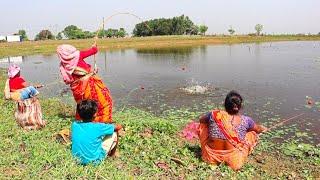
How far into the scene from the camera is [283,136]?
8.84 m

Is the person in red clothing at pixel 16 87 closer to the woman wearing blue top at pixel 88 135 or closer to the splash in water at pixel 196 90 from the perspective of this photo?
the woman wearing blue top at pixel 88 135

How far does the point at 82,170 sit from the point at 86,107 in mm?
920

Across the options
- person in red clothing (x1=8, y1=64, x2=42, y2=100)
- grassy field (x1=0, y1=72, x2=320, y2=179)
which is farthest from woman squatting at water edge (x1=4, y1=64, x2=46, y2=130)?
grassy field (x1=0, y1=72, x2=320, y2=179)

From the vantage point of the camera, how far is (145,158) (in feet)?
A: 21.7

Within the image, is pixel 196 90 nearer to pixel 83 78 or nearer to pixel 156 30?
pixel 83 78

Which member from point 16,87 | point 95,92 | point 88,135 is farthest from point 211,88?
point 88,135

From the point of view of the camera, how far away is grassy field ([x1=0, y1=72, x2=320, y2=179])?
5.55m

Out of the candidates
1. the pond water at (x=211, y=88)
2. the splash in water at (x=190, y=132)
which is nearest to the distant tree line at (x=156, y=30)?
the pond water at (x=211, y=88)

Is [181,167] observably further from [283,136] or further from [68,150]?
[283,136]

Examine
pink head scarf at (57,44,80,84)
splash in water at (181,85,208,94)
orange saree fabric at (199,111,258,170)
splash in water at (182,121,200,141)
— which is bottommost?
splash in water at (182,121,200,141)

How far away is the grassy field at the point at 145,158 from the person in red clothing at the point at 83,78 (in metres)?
0.65

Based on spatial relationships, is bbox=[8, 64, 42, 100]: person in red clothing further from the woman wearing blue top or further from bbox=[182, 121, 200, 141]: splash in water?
bbox=[182, 121, 200, 141]: splash in water

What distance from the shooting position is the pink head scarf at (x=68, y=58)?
24.1 feet

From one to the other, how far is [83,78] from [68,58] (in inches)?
17.8
